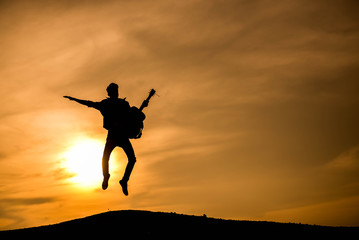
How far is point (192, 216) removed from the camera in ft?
37.3

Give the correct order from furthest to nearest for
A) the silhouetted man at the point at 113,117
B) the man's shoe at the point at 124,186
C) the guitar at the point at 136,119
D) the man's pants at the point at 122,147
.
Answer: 1. the man's shoe at the point at 124,186
2. the guitar at the point at 136,119
3. the man's pants at the point at 122,147
4. the silhouetted man at the point at 113,117

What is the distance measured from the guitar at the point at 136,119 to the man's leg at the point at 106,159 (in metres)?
0.58

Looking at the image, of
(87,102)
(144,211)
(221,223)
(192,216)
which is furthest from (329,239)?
(87,102)

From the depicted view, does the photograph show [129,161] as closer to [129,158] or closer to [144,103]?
[129,158]

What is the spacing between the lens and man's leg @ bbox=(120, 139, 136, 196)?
1037 centimetres

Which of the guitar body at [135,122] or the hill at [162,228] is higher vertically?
the guitar body at [135,122]

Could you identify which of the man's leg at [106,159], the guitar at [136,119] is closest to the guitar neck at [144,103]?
the guitar at [136,119]

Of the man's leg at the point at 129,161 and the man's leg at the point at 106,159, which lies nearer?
the man's leg at the point at 106,159

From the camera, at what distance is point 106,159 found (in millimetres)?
10328

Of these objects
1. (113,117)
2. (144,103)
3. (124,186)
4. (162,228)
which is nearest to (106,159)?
(124,186)

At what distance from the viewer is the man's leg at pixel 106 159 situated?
33.4 ft

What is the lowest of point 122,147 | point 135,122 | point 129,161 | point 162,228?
point 162,228

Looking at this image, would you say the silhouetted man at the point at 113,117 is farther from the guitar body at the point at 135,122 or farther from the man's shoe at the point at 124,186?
the man's shoe at the point at 124,186

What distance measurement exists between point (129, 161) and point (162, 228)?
2.11 metres
